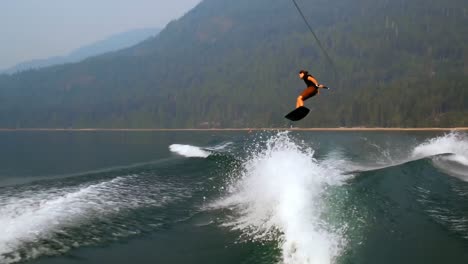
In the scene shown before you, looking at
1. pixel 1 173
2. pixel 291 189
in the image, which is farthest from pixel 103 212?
pixel 1 173

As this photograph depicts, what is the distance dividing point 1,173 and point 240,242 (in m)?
39.9

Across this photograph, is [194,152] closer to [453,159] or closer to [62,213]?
[453,159]

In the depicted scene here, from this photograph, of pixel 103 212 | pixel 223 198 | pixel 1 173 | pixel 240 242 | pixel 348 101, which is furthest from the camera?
pixel 348 101

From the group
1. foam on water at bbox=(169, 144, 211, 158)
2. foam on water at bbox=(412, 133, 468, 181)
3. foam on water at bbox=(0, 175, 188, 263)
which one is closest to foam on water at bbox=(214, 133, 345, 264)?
foam on water at bbox=(0, 175, 188, 263)

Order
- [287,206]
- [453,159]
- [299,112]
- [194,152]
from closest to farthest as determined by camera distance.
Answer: [287,206] < [299,112] < [453,159] < [194,152]

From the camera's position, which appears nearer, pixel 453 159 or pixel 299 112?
pixel 299 112

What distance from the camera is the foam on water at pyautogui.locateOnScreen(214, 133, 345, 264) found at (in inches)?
583

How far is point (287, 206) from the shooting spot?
18.7 metres

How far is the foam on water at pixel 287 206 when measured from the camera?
583 inches

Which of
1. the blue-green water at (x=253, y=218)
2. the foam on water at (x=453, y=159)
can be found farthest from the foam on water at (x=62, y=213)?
the foam on water at (x=453, y=159)

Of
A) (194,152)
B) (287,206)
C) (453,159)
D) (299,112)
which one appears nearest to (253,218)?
(287,206)

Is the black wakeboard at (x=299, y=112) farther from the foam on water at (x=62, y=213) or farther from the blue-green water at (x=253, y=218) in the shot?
the foam on water at (x=62, y=213)

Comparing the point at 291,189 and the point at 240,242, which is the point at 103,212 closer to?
the point at 240,242

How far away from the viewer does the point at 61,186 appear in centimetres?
2933
